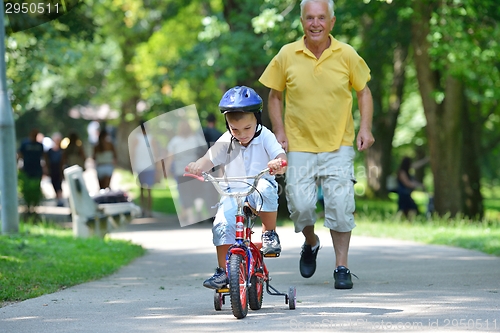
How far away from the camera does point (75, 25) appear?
55.9 ft

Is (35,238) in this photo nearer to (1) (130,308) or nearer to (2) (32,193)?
(1) (130,308)

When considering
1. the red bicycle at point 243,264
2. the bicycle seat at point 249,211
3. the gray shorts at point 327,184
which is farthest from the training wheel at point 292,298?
the gray shorts at point 327,184

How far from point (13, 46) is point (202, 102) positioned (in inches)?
832

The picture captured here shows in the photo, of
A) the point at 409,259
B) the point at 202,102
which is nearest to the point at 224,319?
the point at 409,259

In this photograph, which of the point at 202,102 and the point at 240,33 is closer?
the point at 240,33

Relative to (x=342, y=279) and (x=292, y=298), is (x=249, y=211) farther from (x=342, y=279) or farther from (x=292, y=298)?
(x=342, y=279)

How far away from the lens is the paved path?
19.3 ft

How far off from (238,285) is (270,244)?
2.37ft

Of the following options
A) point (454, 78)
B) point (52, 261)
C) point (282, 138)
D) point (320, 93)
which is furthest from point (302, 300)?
point (454, 78)

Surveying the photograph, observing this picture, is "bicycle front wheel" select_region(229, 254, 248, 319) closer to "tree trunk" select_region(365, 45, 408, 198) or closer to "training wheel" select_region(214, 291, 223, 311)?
A: "training wheel" select_region(214, 291, 223, 311)

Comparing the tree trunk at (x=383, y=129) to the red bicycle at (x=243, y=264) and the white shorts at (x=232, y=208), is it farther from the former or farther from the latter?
the red bicycle at (x=243, y=264)

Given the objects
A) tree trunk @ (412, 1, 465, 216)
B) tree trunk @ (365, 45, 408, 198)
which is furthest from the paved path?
tree trunk @ (365, 45, 408, 198)

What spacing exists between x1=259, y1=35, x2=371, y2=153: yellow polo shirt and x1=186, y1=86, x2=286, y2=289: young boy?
1.23 metres

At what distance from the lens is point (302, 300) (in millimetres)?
7062
